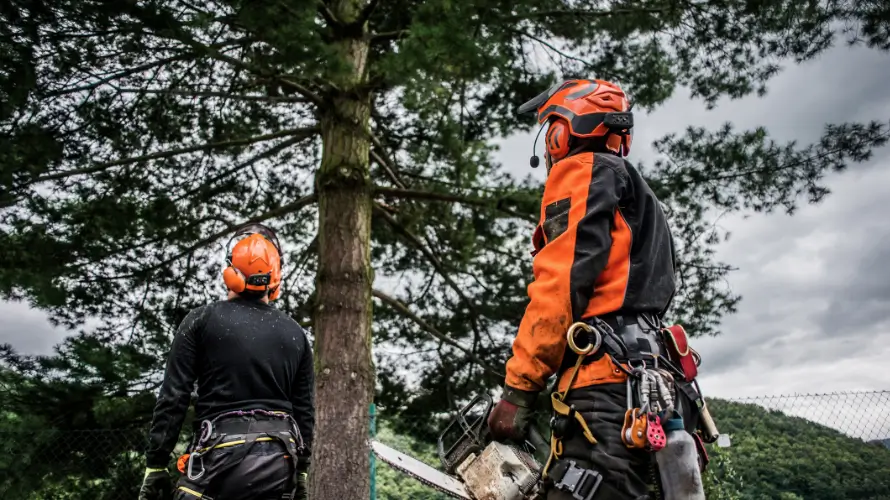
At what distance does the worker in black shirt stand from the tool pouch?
6.77 feet

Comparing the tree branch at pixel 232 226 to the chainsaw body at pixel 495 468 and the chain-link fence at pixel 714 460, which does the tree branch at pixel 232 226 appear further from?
the chainsaw body at pixel 495 468

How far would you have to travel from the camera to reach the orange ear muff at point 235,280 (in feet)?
13.1

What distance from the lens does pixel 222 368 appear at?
3.74 metres

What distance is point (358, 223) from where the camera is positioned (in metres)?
7.43

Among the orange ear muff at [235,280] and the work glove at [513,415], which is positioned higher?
the orange ear muff at [235,280]

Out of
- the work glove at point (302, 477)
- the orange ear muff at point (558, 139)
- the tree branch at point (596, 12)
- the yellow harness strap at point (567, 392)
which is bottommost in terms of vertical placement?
the work glove at point (302, 477)

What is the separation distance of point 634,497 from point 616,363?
1.37 feet

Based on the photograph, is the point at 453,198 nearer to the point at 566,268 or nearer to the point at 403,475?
the point at 403,475

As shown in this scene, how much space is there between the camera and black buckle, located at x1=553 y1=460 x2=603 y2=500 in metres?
2.31

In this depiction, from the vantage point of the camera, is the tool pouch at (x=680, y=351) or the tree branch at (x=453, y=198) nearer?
the tool pouch at (x=680, y=351)

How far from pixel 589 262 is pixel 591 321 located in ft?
0.73

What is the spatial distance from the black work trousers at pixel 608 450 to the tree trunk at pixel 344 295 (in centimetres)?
444

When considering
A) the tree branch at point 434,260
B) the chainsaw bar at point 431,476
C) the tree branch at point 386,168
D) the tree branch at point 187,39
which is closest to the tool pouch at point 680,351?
the chainsaw bar at point 431,476

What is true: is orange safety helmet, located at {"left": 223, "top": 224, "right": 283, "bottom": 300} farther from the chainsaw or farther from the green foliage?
the green foliage
